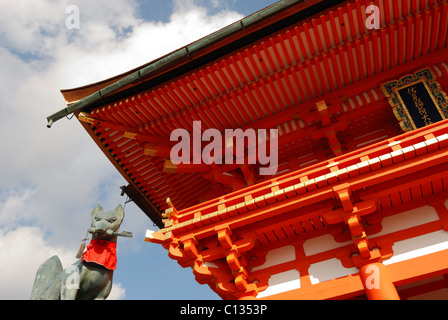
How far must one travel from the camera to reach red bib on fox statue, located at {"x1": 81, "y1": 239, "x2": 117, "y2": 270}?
6598 mm

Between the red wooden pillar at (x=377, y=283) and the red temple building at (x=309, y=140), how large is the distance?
21mm

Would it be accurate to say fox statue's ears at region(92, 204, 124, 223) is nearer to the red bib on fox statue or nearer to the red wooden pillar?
the red bib on fox statue

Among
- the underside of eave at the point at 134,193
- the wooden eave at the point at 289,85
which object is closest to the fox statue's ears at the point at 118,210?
the wooden eave at the point at 289,85

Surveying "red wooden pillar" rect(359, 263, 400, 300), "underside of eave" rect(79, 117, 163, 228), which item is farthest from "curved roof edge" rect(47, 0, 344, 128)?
"red wooden pillar" rect(359, 263, 400, 300)

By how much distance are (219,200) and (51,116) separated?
4.66m

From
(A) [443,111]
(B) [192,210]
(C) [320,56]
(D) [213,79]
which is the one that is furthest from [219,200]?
(A) [443,111]

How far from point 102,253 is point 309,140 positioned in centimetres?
554

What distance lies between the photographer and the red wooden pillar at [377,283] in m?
5.71

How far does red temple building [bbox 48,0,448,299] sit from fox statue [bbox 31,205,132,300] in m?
0.77

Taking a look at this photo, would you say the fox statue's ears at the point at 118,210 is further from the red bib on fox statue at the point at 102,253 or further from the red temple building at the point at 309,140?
the red temple building at the point at 309,140

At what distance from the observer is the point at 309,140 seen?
9.22 metres
